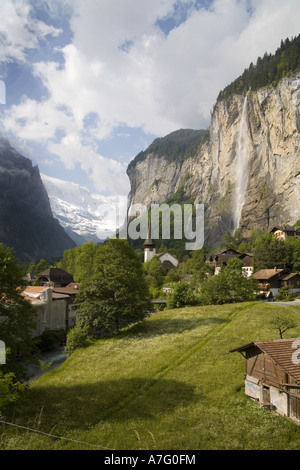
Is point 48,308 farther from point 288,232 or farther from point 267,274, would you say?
point 288,232

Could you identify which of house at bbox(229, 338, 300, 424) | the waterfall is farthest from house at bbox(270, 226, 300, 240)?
Result: house at bbox(229, 338, 300, 424)

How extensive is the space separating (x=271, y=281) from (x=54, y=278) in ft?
185

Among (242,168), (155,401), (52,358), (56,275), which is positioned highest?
(242,168)

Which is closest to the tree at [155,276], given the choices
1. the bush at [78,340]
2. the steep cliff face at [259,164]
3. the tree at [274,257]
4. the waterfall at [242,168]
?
the tree at [274,257]

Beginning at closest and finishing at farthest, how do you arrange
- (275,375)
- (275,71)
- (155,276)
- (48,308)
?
1. (275,375)
2. (48,308)
3. (155,276)
4. (275,71)

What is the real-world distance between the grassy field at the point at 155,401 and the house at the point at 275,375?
0.63 meters

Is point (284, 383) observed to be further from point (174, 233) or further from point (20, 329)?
point (174, 233)

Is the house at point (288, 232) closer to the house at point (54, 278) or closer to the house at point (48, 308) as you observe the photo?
the house at point (54, 278)

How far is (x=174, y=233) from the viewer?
194m

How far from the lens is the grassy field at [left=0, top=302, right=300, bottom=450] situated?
1529cm

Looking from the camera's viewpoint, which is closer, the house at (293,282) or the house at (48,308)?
the house at (48,308)

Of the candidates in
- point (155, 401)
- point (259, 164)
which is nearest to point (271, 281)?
point (155, 401)

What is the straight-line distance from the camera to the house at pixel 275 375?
1712cm

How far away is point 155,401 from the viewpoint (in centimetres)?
2078
